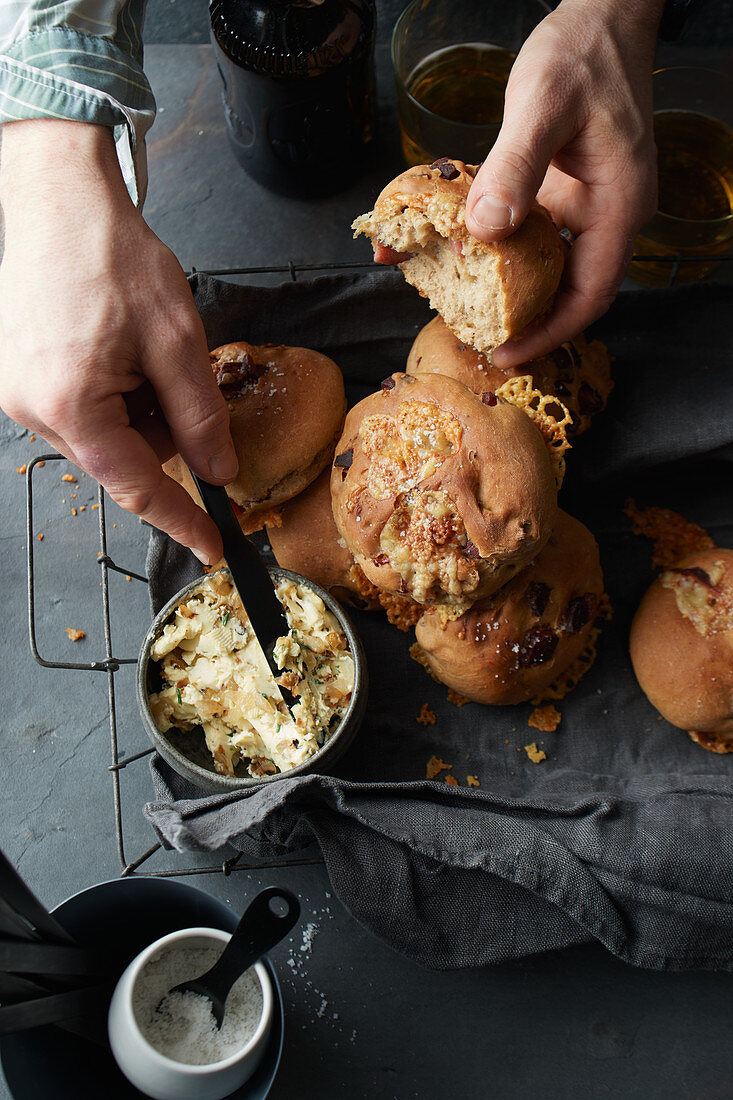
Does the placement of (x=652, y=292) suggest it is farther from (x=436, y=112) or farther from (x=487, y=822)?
(x=487, y=822)

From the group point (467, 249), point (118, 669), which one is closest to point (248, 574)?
point (118, 669)

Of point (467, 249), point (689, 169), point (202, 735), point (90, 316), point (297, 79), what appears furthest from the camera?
point (689, 169)

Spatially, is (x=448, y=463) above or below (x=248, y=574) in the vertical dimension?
above

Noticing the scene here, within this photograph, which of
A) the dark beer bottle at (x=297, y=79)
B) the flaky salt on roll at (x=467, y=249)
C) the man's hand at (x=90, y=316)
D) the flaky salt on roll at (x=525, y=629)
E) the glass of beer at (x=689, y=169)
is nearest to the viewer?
the man's hand at (x=90, y=316)

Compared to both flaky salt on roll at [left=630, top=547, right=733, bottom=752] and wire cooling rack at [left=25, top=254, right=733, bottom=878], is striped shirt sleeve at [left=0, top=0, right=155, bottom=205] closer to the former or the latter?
wire cooling rack at [left=25, top=254, right=733, bottom=878]

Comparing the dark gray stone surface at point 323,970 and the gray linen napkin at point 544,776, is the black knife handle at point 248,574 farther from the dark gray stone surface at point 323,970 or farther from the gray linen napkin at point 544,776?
the dark gray stone surface at point 323,970

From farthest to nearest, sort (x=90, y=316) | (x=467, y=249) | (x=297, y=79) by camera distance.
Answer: (x=297, y=79) < (x=467, y=249) < (x=90, y=316)

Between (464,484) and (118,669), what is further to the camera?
(118,669)

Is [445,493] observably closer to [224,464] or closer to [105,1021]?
[224,464]

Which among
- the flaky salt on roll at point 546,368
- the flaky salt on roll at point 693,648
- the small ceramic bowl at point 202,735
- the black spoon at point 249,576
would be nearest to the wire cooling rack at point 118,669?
the small ceramic bowl at point 202,735
